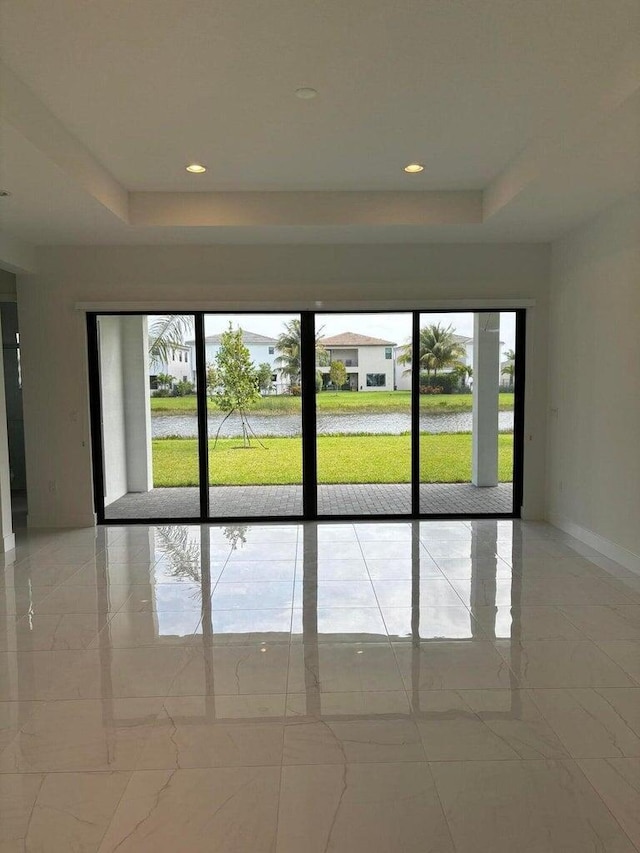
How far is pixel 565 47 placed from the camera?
2951mm

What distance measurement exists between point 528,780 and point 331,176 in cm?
438

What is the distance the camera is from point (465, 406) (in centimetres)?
636

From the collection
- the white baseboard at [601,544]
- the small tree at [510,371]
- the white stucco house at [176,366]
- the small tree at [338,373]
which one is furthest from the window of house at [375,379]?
the white baseboard at [601,544]

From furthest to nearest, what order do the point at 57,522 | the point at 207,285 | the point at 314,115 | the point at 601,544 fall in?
the point at 57,522
the point at 207,285
the point at 601,544
the point at 314,115

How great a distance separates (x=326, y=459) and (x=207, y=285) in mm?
2229

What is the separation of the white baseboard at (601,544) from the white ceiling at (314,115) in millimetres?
2794

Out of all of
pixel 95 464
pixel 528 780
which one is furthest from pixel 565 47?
pixel 95 464

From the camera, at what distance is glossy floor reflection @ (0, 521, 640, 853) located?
2.01 metres

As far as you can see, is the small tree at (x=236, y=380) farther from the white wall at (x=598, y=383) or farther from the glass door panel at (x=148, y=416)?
the white wall at (x=598, y=383)

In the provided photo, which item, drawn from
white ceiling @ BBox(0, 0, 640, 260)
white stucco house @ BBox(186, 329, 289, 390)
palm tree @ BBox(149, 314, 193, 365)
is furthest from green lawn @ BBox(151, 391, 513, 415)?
white ceiling @ BBox(0, 0, 640, 260)

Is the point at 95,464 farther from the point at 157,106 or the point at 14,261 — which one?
the point at 157,106

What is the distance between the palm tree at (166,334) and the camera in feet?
20.5

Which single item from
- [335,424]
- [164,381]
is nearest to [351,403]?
[335,424]

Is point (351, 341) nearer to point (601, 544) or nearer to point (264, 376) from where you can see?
point (264, 376)
